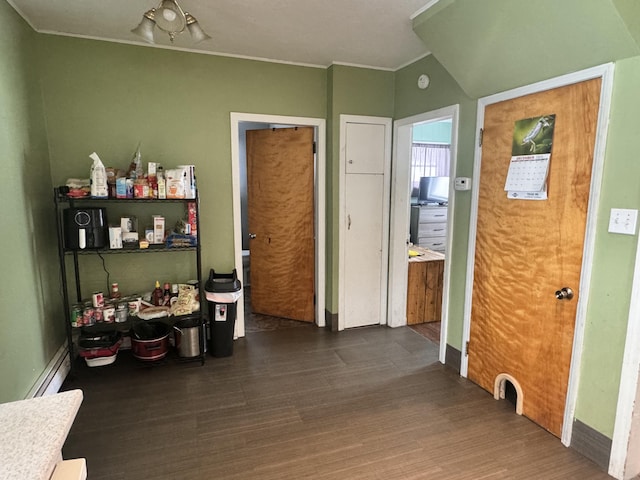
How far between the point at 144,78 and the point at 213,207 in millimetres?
1156

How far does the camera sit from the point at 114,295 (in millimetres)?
2957

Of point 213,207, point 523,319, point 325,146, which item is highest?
point 325,146

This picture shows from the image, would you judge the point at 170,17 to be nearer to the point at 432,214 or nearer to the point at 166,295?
the point at 166,295

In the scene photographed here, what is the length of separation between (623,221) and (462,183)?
1085mm

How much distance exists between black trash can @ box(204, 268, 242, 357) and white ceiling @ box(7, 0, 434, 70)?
1.90 meters

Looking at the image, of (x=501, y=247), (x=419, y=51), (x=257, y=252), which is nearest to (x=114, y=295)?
(x=257, y=252)

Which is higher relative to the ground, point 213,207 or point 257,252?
point 213,207

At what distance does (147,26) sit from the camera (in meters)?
1.98

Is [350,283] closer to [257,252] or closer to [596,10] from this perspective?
[257,252]

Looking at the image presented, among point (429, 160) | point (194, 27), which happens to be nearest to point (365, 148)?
point (194, 27)

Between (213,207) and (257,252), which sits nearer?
(213,207)

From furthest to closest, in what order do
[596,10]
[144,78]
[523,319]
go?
[144,78]
[523,319]
[596,10]

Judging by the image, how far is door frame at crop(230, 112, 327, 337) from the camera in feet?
10.7

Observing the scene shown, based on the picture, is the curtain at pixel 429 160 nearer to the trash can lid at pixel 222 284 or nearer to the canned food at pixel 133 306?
the trash can lid at pixel 222 284
